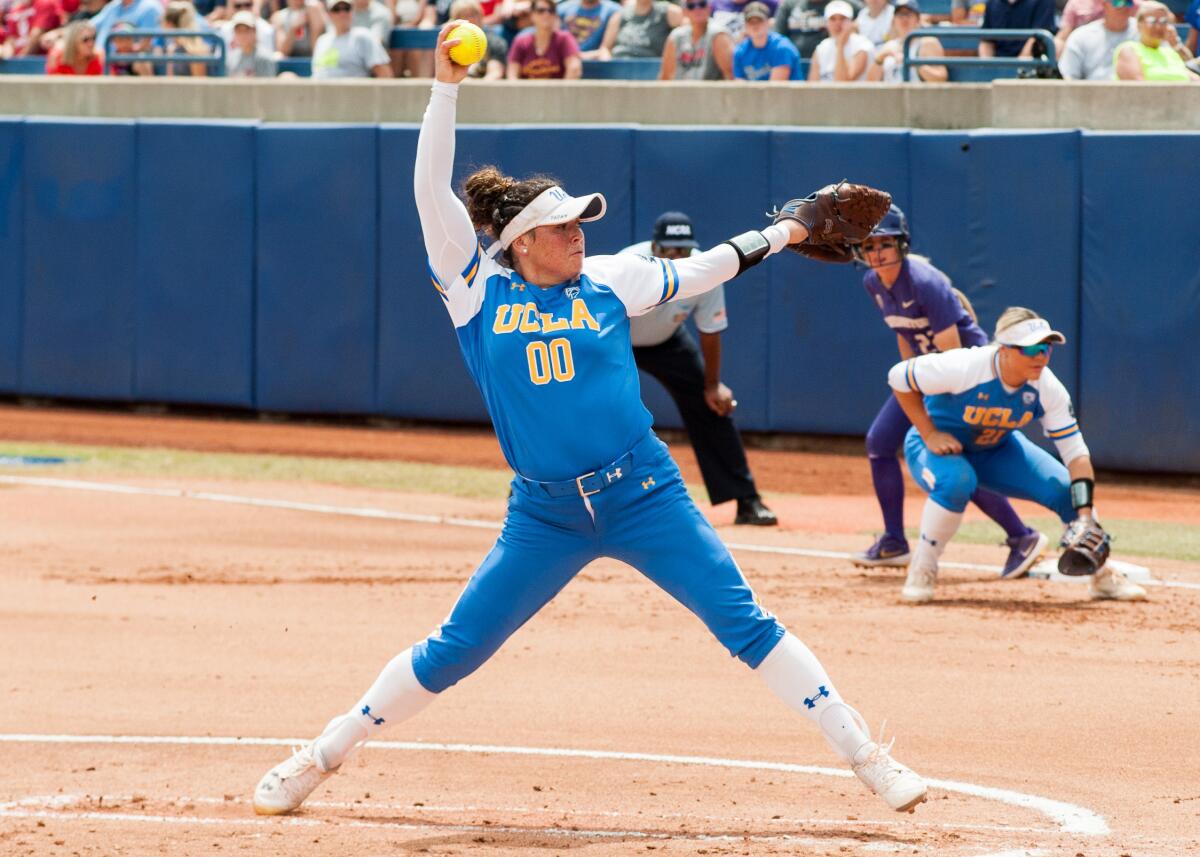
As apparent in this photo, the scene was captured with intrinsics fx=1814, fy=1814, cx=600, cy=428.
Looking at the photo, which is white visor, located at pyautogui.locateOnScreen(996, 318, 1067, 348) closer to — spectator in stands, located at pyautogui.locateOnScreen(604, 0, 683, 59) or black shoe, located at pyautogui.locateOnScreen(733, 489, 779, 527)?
black shoe, located at pyautogui.locateOnScreen(733, 489, 779, 527)

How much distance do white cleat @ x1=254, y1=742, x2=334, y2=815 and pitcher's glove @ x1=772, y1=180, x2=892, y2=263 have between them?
219 cm

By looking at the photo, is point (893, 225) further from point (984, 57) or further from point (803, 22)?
point (803, 22)

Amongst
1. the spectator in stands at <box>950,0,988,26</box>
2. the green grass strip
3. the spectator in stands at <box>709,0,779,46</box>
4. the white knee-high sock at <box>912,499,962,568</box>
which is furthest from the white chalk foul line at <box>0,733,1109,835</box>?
the spectator in stands at <box>709,0,779,46</box>

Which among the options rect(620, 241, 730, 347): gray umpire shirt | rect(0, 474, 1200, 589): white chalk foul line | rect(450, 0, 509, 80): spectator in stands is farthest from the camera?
rect(450, 0, 509, 80): spectator in stands

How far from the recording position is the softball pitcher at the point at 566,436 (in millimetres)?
5266

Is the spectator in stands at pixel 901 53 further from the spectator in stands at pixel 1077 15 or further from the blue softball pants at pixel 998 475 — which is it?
the blue softball pants at pixel 998 475

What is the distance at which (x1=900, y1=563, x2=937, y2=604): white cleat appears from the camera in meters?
9.27

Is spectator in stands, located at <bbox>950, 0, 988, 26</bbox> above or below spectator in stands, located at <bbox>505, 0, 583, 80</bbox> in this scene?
above

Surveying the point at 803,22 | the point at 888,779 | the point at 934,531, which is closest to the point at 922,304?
the point at 934,531

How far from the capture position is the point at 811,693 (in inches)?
210

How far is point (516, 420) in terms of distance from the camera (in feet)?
17.5

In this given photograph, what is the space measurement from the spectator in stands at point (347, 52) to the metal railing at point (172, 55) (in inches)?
39.7

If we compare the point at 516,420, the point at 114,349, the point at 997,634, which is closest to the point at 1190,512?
the point at 997,634

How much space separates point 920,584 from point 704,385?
9.08 feet
